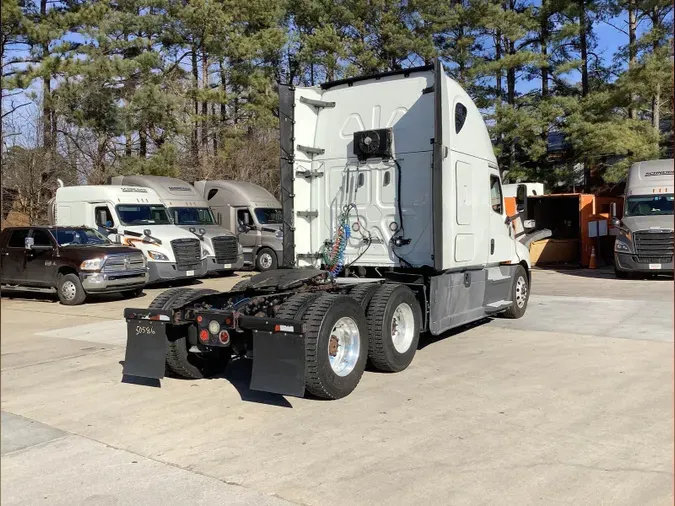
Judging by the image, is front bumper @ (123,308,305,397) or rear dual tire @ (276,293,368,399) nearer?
front bumper @ (123,308,305,397)

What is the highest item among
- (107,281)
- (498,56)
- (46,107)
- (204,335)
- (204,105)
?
(498,56)

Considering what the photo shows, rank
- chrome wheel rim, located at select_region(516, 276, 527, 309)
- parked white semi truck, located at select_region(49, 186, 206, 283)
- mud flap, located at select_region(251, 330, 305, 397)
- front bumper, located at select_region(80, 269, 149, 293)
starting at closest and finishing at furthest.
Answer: mud flap, located at select_region(251, 330, 305, 397)
chrome wheel rim, located at select_region(516, 276, 527, 309)
front bumper, located at select_region(80, 269, 149, 293)
parked white semi truck, located at select_region(49, 186, 206, 283)

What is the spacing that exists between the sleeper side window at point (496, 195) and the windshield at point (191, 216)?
10.9 metres

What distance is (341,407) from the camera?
225 inches

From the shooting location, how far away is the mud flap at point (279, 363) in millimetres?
5336

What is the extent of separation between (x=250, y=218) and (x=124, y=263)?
723 cm

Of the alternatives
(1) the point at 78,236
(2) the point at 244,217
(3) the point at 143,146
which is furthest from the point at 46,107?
(1) the point at 78,236

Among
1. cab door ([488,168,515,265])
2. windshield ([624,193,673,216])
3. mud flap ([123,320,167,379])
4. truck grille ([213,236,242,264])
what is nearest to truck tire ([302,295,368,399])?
mud flap ([123,320,167,379])

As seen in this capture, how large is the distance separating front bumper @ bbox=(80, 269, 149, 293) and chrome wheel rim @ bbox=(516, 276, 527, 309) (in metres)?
8.55

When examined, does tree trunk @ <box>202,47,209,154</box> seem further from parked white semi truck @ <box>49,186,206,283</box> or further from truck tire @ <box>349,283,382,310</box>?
truck tire @ <box>349,283,382,310</box>

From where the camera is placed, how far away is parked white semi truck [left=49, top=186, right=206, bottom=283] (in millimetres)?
15734

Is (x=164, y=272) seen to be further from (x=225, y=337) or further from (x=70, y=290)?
(x=225, y=337)

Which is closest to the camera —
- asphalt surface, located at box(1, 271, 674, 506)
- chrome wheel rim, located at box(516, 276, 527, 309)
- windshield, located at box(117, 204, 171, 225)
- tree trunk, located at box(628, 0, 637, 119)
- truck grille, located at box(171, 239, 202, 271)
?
asphalt surface, located at box(1, 271, 674, 506)

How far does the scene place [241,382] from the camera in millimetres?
6730
